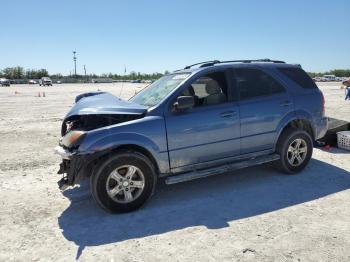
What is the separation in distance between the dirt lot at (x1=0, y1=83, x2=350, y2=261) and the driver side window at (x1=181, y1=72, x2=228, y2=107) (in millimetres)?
1375

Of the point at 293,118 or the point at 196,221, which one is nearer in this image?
the point at 196,221

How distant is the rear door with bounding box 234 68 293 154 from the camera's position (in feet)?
17.0

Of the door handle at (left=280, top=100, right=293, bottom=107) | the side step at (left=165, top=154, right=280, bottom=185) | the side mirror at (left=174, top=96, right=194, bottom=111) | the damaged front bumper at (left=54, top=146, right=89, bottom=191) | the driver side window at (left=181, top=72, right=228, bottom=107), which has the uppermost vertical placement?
the driver side window at (left=181, top=72, right=228, bottom=107)

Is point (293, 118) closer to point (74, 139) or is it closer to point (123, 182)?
point (123, 182)

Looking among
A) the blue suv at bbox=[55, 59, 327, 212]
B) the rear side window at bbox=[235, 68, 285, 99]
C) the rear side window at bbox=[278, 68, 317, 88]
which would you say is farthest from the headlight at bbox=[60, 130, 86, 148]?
the rear side window at bbox=[278, 68, 317, 88]

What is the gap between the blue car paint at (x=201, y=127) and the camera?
4.34 metres

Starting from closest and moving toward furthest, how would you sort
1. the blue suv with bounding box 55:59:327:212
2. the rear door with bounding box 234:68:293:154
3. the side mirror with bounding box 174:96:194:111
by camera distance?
1. the blue suv with bounding box 55:59:327:212
2. the side mirror with bounding box 174:96:194:111
3. the rear door with bounding box 234:68:293:154

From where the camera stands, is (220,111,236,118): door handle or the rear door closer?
(220,111,236,118): door handle

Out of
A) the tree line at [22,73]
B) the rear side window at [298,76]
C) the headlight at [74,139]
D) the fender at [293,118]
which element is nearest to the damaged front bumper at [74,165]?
the headlight at [74,139]

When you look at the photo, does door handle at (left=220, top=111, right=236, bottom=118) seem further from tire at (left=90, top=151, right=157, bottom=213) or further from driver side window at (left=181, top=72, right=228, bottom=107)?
tire at (left=90, top=151, right=157, bottom=213)

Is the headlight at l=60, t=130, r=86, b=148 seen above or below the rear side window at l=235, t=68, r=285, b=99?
below

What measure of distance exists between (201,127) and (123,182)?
53.4 inches

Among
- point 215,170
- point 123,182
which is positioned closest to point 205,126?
point 215,170

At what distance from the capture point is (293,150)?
222 inches
